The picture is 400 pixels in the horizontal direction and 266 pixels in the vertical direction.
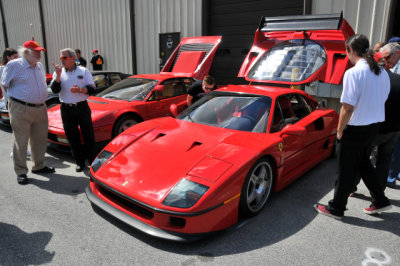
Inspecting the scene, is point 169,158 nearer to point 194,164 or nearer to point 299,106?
point 194,164

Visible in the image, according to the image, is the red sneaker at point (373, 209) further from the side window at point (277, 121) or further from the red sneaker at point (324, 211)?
the side window at point (277, 121)

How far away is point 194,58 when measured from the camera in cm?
661

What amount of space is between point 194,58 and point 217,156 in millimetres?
4282

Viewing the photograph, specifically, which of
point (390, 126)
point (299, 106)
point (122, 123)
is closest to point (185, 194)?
point (390, 126)

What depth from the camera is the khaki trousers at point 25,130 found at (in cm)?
376

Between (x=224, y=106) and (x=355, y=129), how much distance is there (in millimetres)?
1546

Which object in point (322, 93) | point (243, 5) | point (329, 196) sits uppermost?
point (243, 5)

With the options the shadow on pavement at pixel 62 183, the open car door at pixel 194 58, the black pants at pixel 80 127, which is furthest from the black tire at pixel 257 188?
the open car door at pixel 194 58

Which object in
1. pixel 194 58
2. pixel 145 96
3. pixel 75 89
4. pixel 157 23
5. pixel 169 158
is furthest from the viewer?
pixel 157 23

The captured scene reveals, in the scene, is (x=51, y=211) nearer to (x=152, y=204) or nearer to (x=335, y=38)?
(x=152, y=204)

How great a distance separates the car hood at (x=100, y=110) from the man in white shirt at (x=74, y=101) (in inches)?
16.9

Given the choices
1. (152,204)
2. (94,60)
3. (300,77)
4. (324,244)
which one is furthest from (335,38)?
(94,60)

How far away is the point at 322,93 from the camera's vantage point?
533 centimetres

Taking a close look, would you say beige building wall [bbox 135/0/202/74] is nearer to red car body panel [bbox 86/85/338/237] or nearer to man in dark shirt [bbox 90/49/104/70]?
man in dark shirt [bbox 90/49/104/70]
